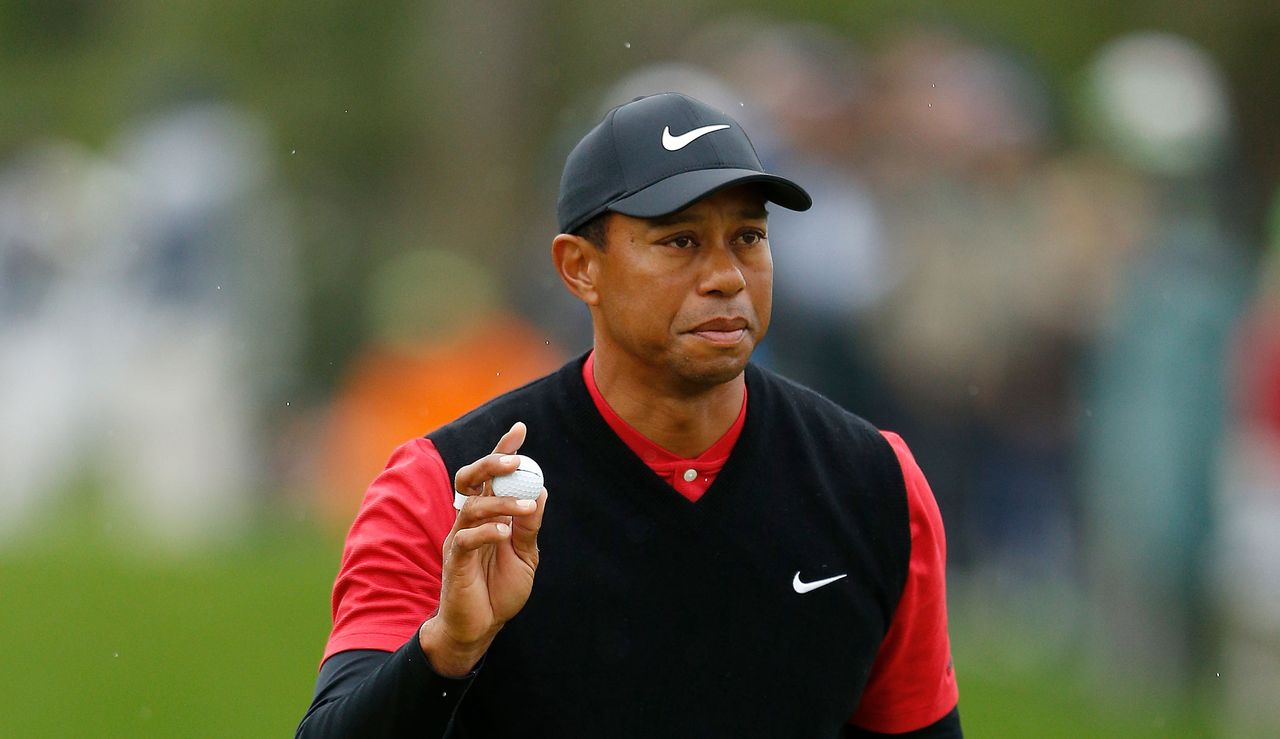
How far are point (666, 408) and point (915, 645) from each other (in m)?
0.72

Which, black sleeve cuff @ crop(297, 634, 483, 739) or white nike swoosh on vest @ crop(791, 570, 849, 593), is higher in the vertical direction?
black sleeve cuff @ crop(297, 634, 483, 739)

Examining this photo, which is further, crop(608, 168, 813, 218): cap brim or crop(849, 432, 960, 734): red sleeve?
crop(849, 432, 960, 734): red sleeve

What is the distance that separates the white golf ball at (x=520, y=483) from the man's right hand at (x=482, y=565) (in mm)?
15

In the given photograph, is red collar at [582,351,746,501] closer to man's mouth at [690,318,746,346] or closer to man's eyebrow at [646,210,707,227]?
man's mouth at [690,318,746,346]

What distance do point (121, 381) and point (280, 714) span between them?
7.85m

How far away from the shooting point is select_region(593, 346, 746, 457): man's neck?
4672mm

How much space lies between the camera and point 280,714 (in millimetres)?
9984

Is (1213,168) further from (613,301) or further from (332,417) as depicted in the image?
(332,417)

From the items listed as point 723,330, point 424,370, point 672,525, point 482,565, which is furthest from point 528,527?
point 424,370

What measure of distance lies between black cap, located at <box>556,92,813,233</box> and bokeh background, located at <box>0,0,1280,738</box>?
516 cm

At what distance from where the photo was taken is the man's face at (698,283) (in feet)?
14.7

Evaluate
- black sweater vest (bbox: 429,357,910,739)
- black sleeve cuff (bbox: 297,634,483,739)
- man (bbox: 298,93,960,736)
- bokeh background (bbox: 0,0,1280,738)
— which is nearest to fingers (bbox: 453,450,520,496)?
man (bbox: 298,93,960,736)

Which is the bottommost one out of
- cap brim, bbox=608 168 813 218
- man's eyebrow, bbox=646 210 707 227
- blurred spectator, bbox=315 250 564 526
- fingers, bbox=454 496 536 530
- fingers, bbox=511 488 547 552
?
blurred spectator, bbox=315 250 564 526

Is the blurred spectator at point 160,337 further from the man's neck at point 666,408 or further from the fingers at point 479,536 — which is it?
the fingers at point 479,536
